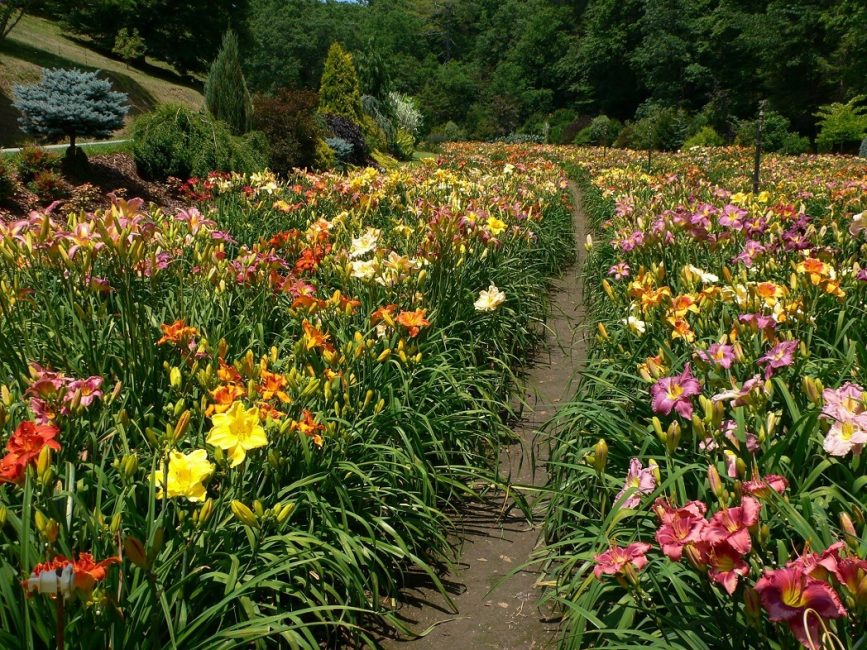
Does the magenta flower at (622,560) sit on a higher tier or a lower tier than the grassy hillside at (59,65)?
lower

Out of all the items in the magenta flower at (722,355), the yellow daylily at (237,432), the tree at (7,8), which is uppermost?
the tree at (7,8)

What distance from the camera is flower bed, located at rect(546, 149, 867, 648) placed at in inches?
52.3

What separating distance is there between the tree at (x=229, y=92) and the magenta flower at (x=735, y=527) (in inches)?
468

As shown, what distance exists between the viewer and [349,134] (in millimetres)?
16297

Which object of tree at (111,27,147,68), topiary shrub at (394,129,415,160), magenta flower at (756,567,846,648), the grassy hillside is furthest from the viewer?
tree at (111,27,147,68)

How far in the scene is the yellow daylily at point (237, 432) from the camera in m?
1.82

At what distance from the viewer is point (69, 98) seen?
9.41m

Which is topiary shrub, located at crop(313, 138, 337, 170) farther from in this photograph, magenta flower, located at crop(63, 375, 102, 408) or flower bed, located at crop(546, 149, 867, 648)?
magenta flower, located at crop(63, 375, 102, 408)

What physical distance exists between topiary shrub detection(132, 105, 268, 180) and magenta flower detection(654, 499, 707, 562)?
30.4 ft

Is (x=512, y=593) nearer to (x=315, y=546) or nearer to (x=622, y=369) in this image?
(x=315, y=546)

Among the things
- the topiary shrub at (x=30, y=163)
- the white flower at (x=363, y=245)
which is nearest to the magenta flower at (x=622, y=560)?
the white flower at (x=363, y=245)

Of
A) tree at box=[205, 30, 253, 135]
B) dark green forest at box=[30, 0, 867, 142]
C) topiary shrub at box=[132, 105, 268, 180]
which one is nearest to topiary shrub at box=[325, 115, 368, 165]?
tree at box=[205, 30, 253, 135]

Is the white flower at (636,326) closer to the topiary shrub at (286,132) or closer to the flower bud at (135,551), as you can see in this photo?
the flower bud at (135,551)

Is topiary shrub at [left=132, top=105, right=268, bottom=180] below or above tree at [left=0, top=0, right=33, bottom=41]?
below
